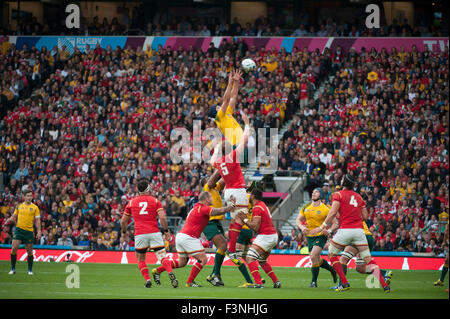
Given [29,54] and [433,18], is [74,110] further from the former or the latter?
[433,18]

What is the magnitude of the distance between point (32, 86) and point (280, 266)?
1741 centimetres

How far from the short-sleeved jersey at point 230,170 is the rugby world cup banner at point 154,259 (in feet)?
27.9

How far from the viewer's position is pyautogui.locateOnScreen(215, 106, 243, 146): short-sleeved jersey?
14873mm

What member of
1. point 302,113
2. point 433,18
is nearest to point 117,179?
point 302,113

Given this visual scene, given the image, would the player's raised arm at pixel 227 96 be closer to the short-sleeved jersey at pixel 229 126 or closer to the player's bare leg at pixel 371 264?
the short-sleeved jersey at pixel 229 126

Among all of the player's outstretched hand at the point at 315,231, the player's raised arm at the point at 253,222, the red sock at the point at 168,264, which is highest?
the player's raised arm at the point at 253,222

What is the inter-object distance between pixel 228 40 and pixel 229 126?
19.8 m

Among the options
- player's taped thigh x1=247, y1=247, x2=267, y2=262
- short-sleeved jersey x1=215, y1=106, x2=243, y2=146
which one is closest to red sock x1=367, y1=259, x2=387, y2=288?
player's taped thigh x1=247, y1=247, x2=267, y2=262

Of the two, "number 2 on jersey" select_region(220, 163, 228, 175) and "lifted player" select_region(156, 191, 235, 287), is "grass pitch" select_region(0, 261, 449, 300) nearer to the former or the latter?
"lifted player" select_region(156, 191, 235, 287)

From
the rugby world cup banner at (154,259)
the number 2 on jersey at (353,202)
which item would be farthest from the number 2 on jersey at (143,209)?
the rugby world cup banner at (154,259)

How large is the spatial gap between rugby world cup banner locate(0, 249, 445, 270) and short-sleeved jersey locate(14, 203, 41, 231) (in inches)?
200

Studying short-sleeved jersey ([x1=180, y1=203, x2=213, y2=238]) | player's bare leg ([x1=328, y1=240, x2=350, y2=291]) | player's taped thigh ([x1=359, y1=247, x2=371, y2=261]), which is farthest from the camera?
short-sleeved jersey ([x1=180, y1=203, x2=213, y2=238])

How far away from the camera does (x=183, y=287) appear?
1517 cm

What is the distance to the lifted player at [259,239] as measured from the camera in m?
15.2
